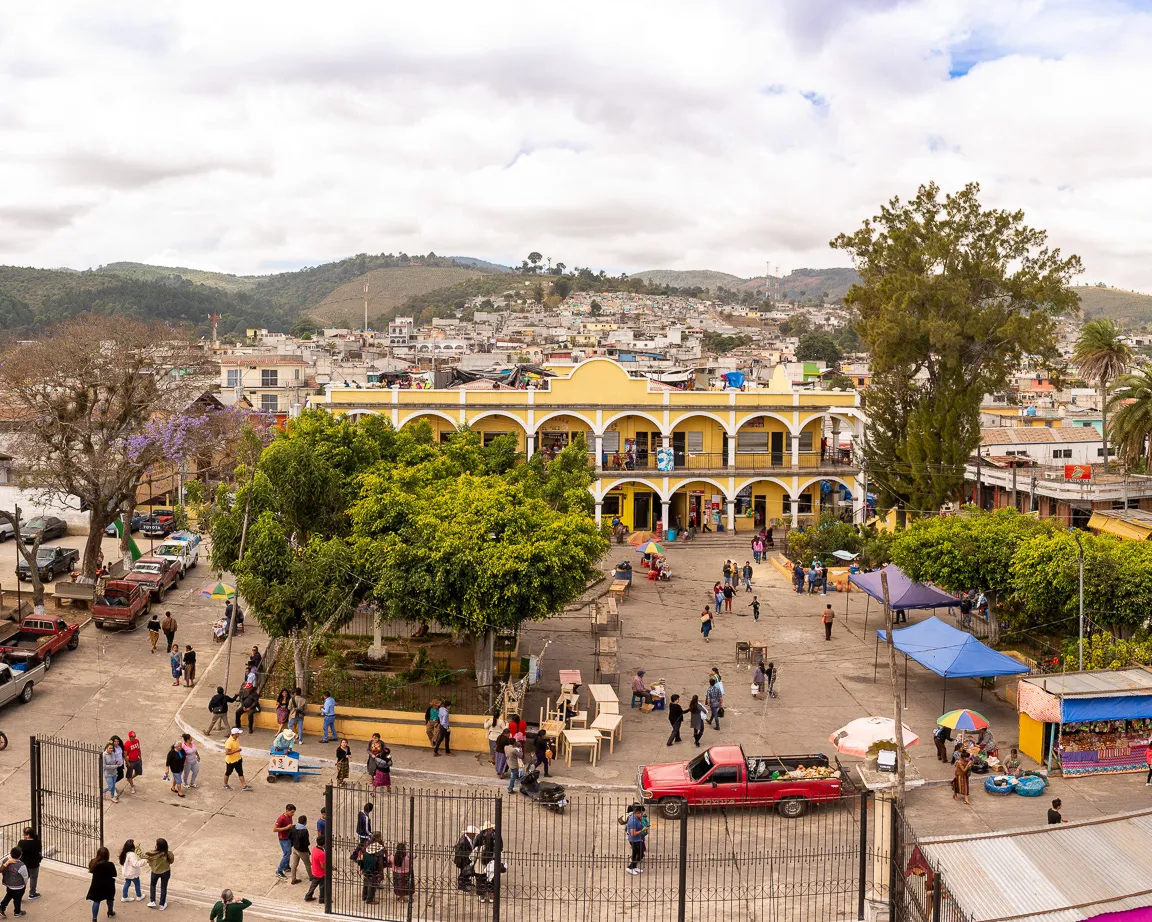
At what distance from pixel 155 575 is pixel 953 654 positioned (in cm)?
2158

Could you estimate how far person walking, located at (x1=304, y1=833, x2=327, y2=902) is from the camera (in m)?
13.1

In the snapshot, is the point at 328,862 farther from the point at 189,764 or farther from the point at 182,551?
the point at 182,551

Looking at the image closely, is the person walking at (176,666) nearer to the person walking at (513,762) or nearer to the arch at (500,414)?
the person walking at (513,762)

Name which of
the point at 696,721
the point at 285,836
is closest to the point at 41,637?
the point at 285,836

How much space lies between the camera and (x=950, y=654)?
2052cm

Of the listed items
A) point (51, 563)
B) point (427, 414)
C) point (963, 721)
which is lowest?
point (963, 721)

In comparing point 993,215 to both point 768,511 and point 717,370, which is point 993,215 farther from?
point 717,370

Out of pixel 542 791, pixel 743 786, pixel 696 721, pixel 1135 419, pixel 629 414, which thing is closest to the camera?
pixel 743 786

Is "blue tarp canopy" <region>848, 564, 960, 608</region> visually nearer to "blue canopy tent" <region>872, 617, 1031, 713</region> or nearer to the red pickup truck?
"blue canopy tent" <region>872, 617, 1031, 713</region>

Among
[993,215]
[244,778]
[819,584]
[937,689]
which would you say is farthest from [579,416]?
[244,778]

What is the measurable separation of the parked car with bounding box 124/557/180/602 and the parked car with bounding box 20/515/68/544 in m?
7.45

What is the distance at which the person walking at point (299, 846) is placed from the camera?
44.7 feet

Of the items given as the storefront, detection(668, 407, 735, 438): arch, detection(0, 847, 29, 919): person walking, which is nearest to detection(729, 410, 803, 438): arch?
detection(668, 407, 735, 438): arch

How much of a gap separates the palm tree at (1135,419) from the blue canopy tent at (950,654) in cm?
1246
